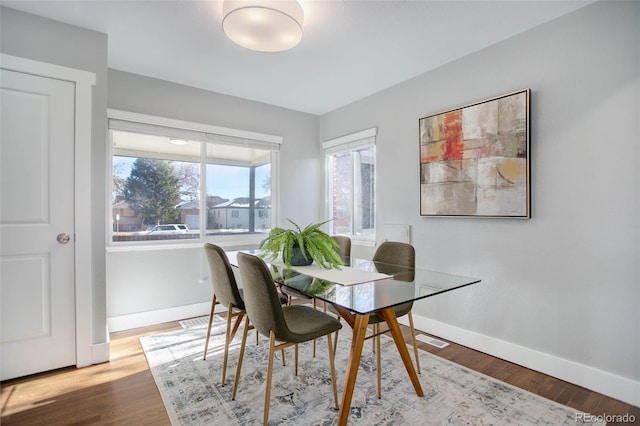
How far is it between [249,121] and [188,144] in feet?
2.60

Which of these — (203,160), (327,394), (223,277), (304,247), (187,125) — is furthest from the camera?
(203,160)

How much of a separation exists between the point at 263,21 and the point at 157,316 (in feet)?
9.59

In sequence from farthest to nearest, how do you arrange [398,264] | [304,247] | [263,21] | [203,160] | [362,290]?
[203,160] → [398,264] → [304,247] → [263,21] → [362,290]

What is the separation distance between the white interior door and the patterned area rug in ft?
2.33

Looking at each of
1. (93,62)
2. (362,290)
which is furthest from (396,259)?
(93,62)

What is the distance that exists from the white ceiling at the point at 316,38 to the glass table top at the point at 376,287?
5.88 ft

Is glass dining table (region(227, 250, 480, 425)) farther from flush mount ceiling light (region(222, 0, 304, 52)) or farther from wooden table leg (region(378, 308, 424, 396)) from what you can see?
flush mount ceiling light (region(222, 0, 304, 52))

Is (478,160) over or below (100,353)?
over

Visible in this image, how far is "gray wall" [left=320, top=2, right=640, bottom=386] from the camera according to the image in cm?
197

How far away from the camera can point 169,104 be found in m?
3.37

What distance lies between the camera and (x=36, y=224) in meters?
2.25

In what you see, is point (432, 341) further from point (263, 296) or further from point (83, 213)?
point (83, 213)

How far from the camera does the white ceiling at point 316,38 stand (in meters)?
2.15

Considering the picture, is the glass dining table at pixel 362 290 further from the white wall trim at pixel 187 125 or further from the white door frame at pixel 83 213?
the white wall trim at pixel 187 125
